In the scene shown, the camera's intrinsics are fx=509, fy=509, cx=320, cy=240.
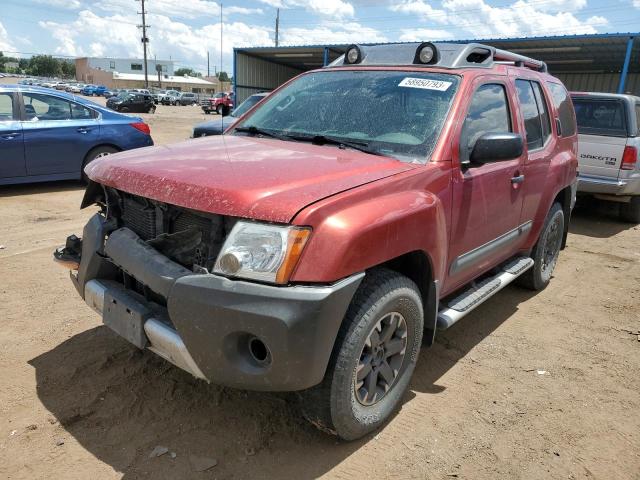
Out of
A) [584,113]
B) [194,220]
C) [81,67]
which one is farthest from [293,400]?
[81,67]

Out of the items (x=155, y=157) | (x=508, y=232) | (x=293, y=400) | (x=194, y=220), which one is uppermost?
(x=155, y=157)

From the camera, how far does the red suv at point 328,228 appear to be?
6.81 feet

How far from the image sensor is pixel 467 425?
2.80 m

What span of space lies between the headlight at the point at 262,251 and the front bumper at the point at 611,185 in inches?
262

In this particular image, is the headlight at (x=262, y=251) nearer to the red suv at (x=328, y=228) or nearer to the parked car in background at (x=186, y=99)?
the red suv at (x=328, y=228)

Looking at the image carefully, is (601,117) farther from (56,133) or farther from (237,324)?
(56,133)

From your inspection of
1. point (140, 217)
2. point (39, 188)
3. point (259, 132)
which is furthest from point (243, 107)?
point (140, 217)

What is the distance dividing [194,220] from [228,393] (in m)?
1.15

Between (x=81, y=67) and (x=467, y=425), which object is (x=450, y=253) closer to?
(x=467, y=425)

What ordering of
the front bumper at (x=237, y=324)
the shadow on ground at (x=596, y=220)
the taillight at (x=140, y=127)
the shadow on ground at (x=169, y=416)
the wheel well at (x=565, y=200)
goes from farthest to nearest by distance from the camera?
the taillight at (x=140, y=127)
the shadow on ground at (x=596, y=220)
the wheel well at (x=565, y=200)
the shadow on ground at (x=169, y=416)
the front bumper at (x=237, y=324)

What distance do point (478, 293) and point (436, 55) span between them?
1.63 meters

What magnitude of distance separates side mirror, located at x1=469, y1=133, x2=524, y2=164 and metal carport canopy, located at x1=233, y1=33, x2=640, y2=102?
14.9 metres

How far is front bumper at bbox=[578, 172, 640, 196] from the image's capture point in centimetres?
718

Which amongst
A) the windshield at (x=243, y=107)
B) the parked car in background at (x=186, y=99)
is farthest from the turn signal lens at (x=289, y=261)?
the parked car in background at (x=186, y=99)
